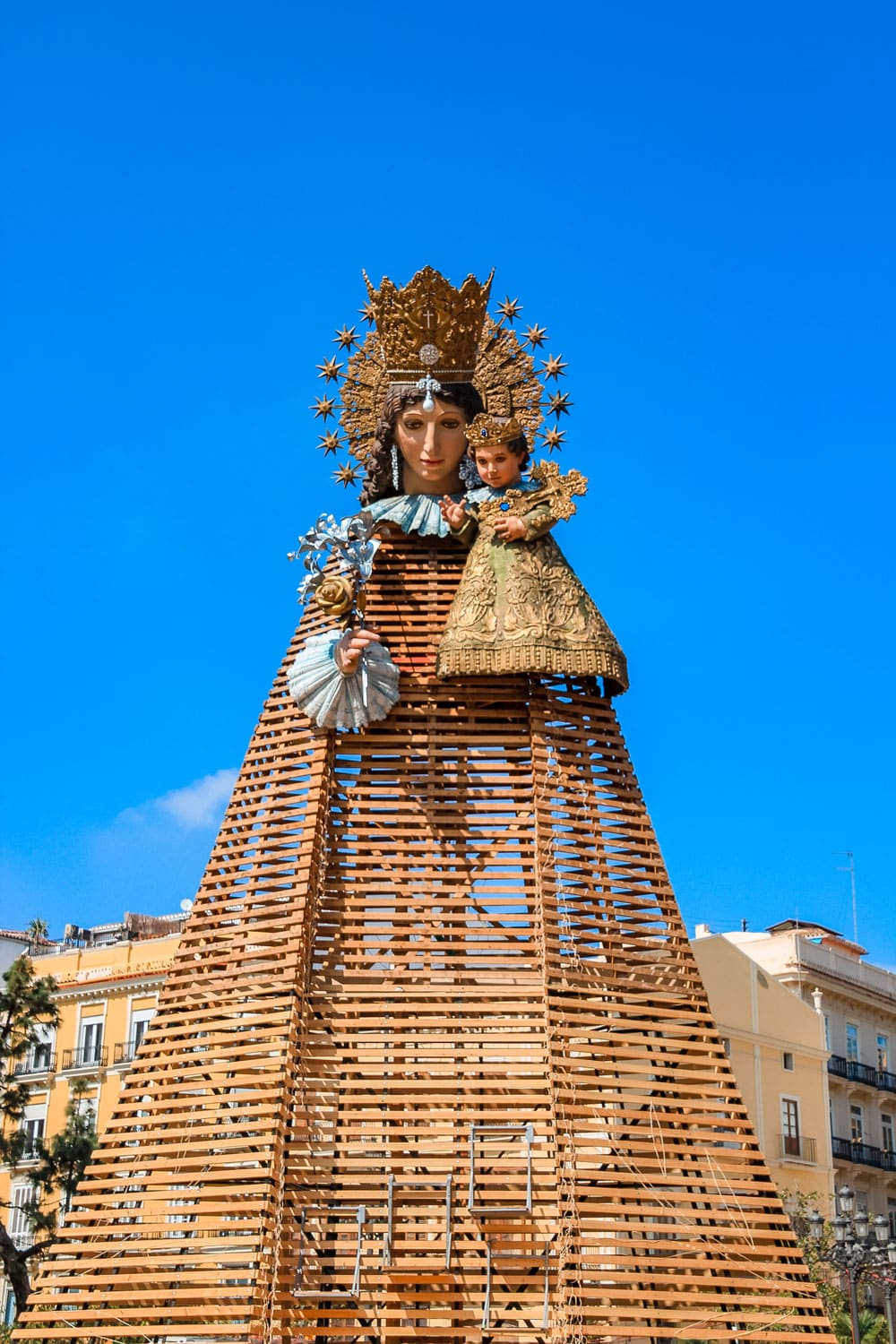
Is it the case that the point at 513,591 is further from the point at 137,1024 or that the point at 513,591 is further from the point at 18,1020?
the point at 137,1024

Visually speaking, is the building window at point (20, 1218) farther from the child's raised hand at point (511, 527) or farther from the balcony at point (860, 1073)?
the child's raised hand at point (511, 527)

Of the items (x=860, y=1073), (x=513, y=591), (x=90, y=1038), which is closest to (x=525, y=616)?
(x=513, y=591)

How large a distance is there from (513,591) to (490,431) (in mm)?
1730

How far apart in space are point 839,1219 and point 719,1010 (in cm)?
1249

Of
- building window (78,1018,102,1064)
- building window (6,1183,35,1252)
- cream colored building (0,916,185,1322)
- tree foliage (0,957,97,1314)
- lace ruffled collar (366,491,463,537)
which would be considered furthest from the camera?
building window (78,1018,102,1064)

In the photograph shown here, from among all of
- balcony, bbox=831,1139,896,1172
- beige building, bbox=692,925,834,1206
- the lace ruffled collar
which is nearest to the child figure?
the lace ruffled collar

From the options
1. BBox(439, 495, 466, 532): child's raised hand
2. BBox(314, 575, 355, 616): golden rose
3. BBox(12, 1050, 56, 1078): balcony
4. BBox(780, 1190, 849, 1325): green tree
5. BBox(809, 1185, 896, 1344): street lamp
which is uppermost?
BBox(12, 1050, 56, 1078): balcony

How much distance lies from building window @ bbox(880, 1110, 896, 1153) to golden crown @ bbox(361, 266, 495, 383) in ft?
86.7

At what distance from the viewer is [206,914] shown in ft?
59.9

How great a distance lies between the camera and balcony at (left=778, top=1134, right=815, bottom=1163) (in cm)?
3503

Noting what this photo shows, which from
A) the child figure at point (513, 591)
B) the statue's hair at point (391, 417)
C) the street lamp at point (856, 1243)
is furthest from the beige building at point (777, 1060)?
the child figure at point (513, 591)

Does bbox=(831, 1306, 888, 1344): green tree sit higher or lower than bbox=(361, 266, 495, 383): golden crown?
lower

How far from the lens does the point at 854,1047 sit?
40938 millimetres

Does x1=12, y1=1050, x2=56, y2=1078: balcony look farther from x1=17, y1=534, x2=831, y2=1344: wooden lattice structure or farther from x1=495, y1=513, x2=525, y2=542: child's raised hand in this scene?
x1=495, y1=513, x2=525, y2=542: child's raised hand
